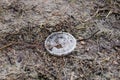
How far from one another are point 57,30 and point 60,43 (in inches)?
Result: 6.6

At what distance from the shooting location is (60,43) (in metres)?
2.21

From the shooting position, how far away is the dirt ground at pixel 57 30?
205cm

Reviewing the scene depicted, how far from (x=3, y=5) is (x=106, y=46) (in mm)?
1084

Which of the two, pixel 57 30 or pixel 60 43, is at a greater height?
pixel 57 30

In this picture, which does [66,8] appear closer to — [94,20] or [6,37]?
[94,20]

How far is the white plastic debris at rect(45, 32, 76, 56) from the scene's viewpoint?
7.03 ft

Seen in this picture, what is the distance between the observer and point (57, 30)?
2326 mm

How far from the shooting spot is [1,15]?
2.45 m

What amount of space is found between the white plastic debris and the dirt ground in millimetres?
43

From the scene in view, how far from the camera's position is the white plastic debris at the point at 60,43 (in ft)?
7.03

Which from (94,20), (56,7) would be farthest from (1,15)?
(94,20)

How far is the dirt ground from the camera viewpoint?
205 centimetres

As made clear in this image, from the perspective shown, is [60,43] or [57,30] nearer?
[60,43]

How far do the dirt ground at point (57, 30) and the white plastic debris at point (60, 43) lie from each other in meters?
0.04
